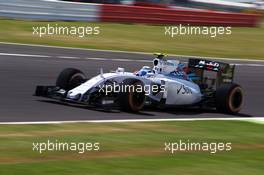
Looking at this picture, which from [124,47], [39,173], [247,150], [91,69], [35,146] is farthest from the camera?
[124,47]

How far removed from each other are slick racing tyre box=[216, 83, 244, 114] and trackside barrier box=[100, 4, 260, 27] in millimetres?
12791

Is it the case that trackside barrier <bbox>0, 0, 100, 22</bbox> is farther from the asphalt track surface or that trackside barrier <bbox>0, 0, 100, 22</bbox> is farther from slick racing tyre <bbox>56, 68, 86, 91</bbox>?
slick racing tyre <bbox>56, 68, 86, 91</bbox>

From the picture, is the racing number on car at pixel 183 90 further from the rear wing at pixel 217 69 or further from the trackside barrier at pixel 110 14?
the trackside barrier at pixel 110 14

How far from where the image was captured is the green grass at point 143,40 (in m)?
21.7

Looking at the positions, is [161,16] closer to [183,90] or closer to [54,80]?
[54,80]

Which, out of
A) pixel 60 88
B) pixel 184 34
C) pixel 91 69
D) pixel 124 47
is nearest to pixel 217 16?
pixel 184 34

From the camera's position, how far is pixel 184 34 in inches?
1036

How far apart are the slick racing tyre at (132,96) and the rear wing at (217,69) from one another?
185 centimetres

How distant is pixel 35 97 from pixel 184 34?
1493 cm

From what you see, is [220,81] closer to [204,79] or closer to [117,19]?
[204,79]

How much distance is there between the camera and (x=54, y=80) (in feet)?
47.0

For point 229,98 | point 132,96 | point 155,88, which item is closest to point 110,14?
point 229,98

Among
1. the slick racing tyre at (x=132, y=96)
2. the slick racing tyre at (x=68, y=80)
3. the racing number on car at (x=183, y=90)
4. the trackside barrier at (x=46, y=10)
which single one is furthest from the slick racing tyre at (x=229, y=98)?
the trackside barrier at (x=46, y=10)

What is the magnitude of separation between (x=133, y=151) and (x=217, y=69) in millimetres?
4756
